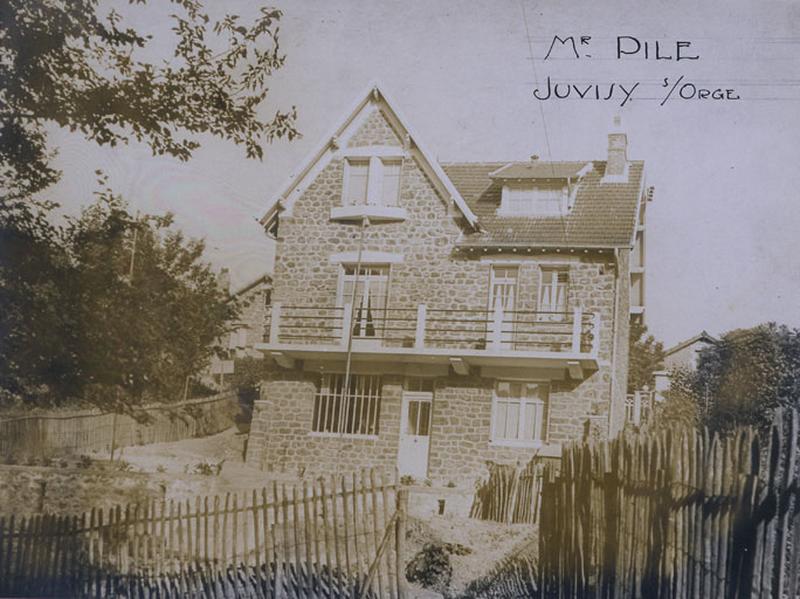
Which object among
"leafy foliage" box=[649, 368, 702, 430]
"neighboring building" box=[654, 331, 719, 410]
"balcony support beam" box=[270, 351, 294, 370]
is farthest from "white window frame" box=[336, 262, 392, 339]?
"leafy foliage" box=[649, 368, 702, 430]

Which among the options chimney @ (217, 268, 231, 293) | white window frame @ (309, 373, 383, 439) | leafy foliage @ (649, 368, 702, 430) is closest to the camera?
chimney @ (217, 268, 231, 293)

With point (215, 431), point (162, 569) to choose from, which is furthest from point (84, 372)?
point (162, 569)

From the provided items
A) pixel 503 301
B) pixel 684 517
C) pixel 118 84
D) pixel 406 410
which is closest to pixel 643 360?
pixel 503 301

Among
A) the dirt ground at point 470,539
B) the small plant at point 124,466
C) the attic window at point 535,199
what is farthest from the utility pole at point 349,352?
the small plant at point 124,466

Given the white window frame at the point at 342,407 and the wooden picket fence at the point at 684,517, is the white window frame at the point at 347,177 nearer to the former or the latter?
the white window frame at the point at 342,407

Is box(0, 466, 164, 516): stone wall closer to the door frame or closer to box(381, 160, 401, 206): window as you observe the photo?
the door frame

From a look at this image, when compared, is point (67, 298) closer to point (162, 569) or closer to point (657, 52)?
point (162, 569)
